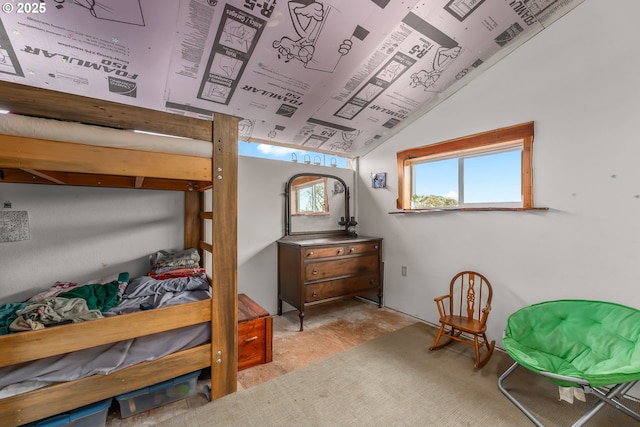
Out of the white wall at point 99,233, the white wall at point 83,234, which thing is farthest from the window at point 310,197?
the white wall at point 83,234

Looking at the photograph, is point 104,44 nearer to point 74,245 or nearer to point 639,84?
point 74,245

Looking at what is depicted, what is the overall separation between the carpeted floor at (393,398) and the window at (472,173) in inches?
52.7

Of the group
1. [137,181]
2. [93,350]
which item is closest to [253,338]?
[93,350]

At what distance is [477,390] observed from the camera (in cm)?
176

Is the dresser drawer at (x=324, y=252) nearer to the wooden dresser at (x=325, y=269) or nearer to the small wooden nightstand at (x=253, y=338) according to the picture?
the wooden dresser at (x=325, y=269)

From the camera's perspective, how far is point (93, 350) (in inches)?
53.9

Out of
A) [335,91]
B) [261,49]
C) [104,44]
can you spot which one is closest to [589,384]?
[335,91]

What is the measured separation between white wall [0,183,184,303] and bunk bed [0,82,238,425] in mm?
160

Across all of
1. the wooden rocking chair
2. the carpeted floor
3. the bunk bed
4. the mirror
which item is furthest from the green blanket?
the wooden rocking chair

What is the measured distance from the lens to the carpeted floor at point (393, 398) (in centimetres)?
151

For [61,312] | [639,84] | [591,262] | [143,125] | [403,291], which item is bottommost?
[403,291]

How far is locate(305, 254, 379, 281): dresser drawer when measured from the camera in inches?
107

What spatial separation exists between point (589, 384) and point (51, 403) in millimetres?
2548

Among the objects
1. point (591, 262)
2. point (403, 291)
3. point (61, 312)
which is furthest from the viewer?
point (403, 291)
